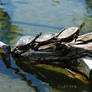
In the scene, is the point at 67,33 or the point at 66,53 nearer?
the point at 66,53

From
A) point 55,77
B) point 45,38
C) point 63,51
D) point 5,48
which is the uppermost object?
point 45,38

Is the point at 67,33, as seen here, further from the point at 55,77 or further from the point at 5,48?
the point at 5,48

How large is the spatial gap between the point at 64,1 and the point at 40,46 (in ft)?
11.1

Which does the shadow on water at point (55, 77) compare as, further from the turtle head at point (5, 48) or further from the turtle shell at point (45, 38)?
the turtle shell at point (45, 38)

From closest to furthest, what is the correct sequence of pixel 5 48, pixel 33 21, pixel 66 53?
pixel 66 53
pixel 5 48
pixel 33 21

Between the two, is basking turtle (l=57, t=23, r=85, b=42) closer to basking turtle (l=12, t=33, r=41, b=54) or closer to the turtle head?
basking turtle (l=12, t=33, r=41, b=54)

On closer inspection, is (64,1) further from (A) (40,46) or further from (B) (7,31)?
(A) (40,46)

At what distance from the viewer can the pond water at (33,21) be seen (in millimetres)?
3246

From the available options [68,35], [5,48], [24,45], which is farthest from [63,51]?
[5,48]

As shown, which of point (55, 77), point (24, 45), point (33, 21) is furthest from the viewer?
point (33, 21)

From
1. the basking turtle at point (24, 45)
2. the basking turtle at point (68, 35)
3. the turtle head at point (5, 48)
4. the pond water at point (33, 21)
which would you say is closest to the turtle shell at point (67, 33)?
the basking turtle at point (68, 35)

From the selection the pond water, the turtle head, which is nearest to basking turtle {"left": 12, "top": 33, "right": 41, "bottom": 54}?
the turtle head

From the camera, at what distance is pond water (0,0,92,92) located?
3.25 metres

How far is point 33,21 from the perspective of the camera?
550 centimetres
